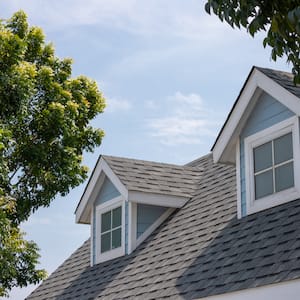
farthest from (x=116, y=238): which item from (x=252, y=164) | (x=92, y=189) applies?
(x=252, y=164)

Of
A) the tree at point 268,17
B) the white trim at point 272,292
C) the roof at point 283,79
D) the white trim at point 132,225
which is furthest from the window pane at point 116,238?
the tree at point 268,17

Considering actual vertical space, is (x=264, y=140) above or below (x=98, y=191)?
below

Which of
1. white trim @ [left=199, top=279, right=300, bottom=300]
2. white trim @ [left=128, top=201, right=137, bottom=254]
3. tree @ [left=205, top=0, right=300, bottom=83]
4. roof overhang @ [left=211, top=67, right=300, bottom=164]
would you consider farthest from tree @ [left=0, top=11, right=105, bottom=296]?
tree @ [left=205, top=0, right=300, bottom=83]

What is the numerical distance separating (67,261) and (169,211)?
399cm

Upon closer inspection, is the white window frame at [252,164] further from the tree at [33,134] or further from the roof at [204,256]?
the tree at [33,134]

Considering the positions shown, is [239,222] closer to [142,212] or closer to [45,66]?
[142,212]

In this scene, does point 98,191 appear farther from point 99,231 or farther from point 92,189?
point 99,231

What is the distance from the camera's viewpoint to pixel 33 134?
19969 millimetres

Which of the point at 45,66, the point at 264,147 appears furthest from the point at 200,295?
the point at 45,66

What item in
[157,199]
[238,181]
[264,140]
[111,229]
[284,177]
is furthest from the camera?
[111,229]

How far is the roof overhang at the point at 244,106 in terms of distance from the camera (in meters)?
10.8

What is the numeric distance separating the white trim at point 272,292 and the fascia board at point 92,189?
227 inches

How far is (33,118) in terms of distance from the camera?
19859 millimetres

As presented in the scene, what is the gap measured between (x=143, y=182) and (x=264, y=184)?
380 centimetres
